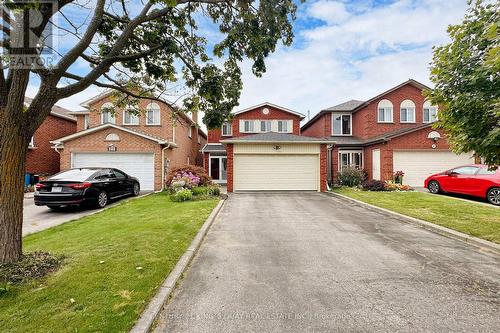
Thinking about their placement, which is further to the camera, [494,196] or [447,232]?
[494,196]

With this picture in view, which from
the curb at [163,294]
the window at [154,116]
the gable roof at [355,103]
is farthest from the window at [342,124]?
the curb at [163,294]

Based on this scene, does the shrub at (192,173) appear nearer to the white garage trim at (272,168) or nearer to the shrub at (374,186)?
the white garage trim at (272,168)

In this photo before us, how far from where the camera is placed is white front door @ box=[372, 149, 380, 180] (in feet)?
58.3

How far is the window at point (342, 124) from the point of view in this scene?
21844 mm

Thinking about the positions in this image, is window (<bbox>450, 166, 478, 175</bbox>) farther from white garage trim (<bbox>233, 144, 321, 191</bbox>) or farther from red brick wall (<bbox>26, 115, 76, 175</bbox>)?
red brick wall (<bbox>26, 115, 76, 175</bbox>)

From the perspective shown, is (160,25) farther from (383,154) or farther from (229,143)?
(383,154)

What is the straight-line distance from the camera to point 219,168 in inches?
884

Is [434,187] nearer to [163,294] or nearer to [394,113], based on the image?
[394,113]

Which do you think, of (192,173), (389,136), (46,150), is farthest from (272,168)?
(46,150)

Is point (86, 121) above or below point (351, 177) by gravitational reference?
above

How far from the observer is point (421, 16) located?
28.2 feet

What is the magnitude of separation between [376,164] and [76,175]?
17.6 meters

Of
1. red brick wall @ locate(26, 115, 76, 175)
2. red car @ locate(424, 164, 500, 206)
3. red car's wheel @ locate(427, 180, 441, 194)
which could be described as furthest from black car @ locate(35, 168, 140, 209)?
red car's wheel @ locate(427, 180, 441, 194)

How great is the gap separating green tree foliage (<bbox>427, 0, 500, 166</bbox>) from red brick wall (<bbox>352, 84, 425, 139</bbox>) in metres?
14.7
